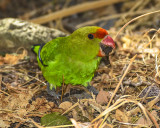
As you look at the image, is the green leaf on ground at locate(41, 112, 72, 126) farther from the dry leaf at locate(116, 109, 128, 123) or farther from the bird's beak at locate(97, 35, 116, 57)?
the bird's beak at locate(97, 35, 116, 57)

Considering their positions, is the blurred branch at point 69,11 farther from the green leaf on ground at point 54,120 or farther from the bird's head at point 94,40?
the green leaf on ground at point 54,120

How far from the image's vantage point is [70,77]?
2.34m

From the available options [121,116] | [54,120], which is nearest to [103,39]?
[121,116]

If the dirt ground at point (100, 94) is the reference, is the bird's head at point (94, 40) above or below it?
A: above

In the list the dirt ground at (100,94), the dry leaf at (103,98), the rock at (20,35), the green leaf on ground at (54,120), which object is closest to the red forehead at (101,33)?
the dirt ground at (100,94)

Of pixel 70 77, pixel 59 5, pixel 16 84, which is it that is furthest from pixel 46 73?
pixel 59 5

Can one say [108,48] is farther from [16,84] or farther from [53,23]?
[53,23]

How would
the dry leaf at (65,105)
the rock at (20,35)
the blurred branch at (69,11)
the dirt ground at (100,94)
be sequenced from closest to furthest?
the dirt ground at (100,94) → the dry leaf at (65,105) → the rock at (20,35) → the blurred branch at (69,11)

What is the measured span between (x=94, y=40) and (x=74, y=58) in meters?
0.28

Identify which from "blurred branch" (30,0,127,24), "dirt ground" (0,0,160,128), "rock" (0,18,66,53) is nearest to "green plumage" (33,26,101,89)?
"dirt ground" (0,0,160,128)

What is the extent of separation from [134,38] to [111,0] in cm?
175

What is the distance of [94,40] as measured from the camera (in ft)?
7.18

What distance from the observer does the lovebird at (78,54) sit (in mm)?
2180

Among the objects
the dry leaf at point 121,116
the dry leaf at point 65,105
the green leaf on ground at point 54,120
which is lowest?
the green leaf on ground at point 54,120
